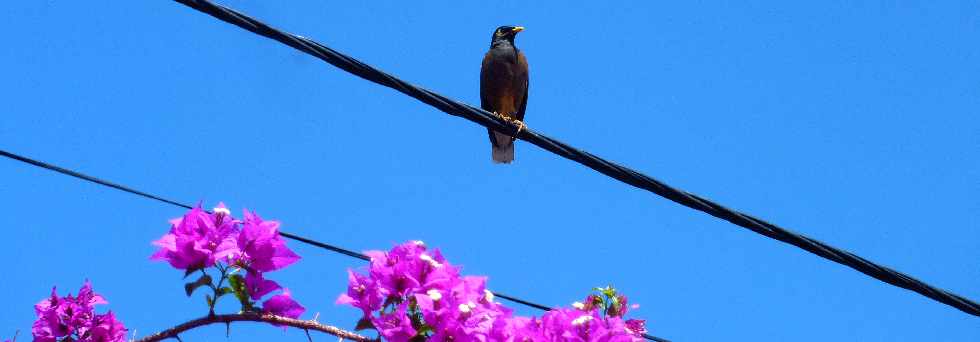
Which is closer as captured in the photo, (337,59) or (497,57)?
(337,59)

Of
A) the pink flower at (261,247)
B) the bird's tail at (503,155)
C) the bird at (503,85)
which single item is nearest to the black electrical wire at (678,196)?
the pink flower at (261,247)

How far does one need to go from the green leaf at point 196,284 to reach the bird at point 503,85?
611 centimetres

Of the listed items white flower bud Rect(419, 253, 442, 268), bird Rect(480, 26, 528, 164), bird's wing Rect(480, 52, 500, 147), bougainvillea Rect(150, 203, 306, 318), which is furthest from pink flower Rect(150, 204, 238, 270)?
bird's wing Rect(480, 52, 500, 147)

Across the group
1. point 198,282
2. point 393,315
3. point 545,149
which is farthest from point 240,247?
point 545,149

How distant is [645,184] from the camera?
3.04 metres

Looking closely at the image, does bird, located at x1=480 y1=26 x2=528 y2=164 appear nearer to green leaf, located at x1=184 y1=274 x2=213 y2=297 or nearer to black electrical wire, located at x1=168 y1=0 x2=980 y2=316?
black electrical wire, located at x1=168 y1=0 x2=980 y2=316

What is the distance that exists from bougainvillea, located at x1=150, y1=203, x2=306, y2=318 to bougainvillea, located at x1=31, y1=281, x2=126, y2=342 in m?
0.46

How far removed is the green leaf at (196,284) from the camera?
211cm

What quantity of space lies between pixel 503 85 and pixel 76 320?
604 centimetres

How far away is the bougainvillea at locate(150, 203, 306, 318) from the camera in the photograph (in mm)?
2104

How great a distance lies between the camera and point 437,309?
210 cm

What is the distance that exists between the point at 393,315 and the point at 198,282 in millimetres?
399

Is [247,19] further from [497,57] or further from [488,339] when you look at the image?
[497,57]

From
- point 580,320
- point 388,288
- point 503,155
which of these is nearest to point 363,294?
point 388,288
